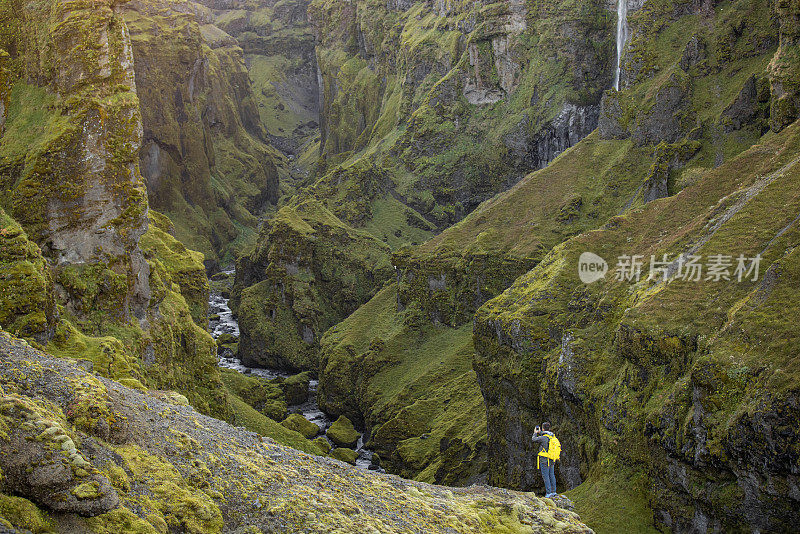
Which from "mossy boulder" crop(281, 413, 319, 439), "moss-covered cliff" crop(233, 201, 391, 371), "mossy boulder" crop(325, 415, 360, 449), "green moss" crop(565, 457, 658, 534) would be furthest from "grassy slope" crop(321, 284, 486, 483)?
"green moss" crop(565, 457, 658, 534)

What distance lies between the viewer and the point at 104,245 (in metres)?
62.1

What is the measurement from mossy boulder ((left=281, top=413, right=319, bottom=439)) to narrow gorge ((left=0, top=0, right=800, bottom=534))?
2.04 feet

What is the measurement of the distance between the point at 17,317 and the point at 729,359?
143 ft

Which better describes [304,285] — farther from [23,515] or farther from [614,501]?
[23,515]

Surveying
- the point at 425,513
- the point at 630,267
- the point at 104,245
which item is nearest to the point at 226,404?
the point at 104,245

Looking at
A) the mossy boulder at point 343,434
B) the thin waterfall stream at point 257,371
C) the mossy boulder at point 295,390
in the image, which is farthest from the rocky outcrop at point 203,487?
the mossy boulder at point 295,390

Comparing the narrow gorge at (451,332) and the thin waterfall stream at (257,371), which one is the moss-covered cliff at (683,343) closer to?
the narrow gorge at (451,332)

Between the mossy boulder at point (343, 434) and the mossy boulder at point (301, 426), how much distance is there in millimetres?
2602

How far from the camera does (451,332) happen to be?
4619 inches

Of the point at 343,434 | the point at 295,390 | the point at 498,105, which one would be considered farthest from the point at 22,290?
the point at 498,105

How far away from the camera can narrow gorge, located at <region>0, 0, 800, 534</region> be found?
86.4 ft

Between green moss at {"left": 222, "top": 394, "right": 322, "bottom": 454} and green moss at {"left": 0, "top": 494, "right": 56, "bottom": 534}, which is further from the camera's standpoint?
green moss at {"left": 222, "top": 394, "right": 322, "bottom": 454}

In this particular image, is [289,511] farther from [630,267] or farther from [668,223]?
[668,223]

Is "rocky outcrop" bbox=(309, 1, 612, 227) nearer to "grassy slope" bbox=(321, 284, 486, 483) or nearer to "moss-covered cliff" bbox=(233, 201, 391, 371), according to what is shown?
"moss-covered cliff" bbox=(233, 201, 391, 371)
